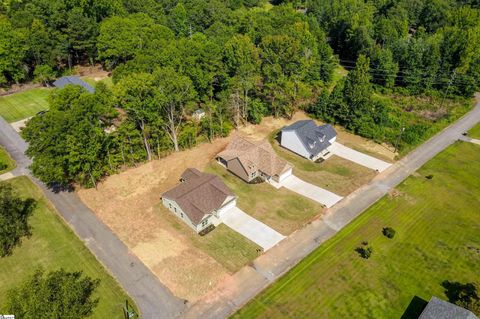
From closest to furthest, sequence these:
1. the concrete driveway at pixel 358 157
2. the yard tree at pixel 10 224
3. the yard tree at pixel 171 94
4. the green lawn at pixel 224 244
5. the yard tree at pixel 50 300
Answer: the yard tree at pixel 50 300, the yard tree at pixel 10 224, the green lawn at pixel 224 244, the yard tree at pixel 171 94, the concrete driveway at pixel 358 157

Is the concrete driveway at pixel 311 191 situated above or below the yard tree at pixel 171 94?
below

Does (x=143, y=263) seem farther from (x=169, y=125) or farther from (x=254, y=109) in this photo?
(x=254, y=109)

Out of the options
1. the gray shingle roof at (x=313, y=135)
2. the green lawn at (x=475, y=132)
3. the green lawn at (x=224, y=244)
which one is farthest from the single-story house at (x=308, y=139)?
the green lawn at (x=475, y=132)

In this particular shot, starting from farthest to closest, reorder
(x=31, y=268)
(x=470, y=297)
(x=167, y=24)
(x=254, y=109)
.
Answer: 1. (x=167, y=24)
2. (x=254, y=109)
3. (x=31, y=268)
4. (x=470, y=297)

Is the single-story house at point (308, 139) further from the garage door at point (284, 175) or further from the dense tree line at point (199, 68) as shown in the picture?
the dense tree line at point (199, 68)

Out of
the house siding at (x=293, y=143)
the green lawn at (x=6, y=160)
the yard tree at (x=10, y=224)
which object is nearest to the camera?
the yard tree at (x=10, y=224)

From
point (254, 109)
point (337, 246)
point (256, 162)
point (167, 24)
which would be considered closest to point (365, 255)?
point (337, 246)

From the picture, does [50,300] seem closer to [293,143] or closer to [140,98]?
[140,98]
